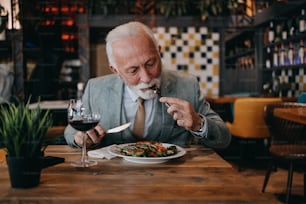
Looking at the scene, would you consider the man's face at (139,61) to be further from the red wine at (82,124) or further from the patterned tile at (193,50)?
the patterned tile at (193,50)

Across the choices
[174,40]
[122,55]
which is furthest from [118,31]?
[174,40]

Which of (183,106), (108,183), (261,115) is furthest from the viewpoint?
(261,115)

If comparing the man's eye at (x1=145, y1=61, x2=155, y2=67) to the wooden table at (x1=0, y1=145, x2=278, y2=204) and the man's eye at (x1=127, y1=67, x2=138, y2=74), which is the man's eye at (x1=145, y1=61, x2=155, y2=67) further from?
the wooden table at (x1=0, y1=145, x2=278, y2=204)

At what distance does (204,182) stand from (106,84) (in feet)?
3.09

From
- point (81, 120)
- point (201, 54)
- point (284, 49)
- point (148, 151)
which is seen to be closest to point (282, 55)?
point (284, 49)

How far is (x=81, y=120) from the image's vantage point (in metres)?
1.17

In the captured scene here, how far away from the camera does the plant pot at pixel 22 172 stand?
0.91 metres

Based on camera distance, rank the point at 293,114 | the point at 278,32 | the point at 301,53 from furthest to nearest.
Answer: the point at 278,32, the point at 301,53, the point at 293,114

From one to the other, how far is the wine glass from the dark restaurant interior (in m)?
2.16

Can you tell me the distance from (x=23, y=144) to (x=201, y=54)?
4.90 metres

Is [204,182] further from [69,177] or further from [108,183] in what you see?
[69,177]

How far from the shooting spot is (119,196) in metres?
0.85

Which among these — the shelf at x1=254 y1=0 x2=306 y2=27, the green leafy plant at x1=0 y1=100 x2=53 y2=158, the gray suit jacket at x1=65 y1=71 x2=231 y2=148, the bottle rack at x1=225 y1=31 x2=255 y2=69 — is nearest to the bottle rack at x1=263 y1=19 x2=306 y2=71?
the shelf at x1=254 y1=0 x2=306 y2=27

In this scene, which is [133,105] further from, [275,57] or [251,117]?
[275,57]
